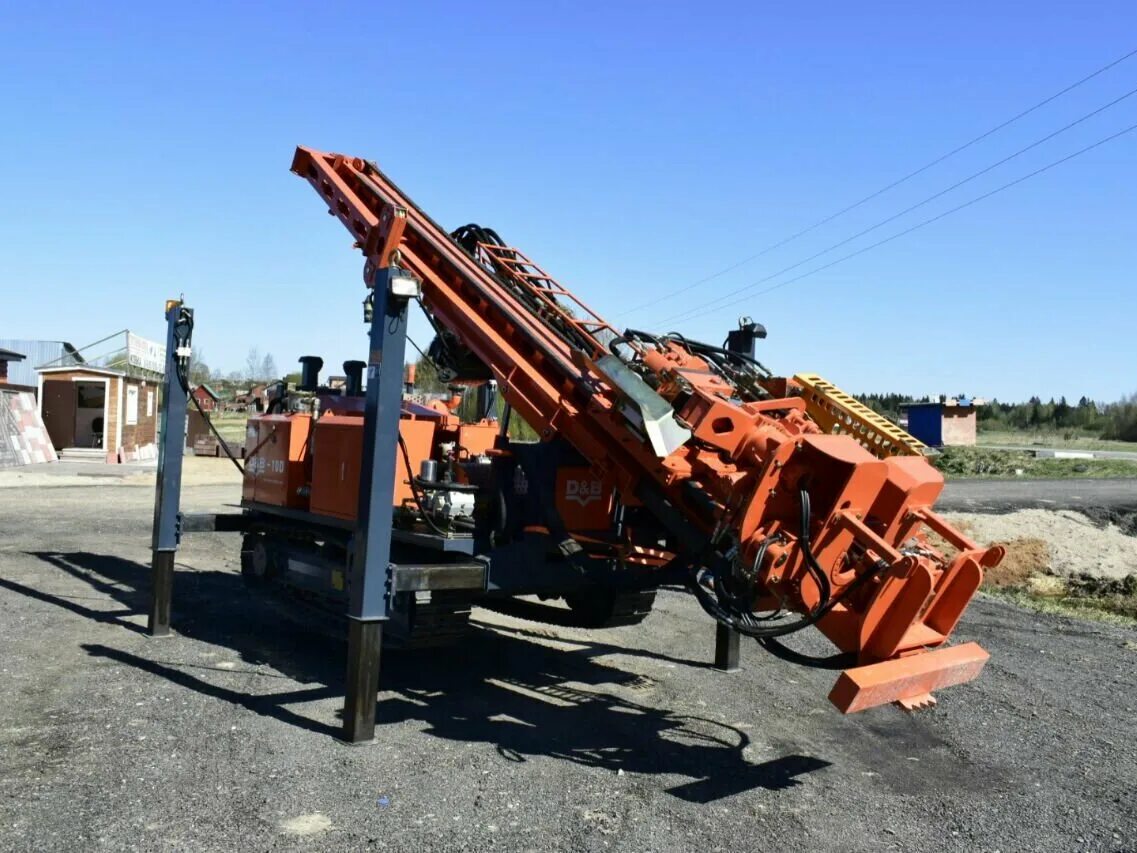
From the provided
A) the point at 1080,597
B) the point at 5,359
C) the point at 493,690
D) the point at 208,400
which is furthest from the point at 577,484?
the point at 5,359

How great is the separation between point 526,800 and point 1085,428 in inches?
2869

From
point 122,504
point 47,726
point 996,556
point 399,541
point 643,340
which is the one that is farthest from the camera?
point 122,504

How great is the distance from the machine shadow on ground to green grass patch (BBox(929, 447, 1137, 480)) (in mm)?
26791

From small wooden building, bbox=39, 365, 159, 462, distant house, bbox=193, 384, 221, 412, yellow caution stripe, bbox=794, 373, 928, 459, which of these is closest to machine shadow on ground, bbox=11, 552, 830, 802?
yellow caution stripe, bbox=794, 373, 928, 459

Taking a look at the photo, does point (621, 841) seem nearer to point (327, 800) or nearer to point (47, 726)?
point (327, 800)

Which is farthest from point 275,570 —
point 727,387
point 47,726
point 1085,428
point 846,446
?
point 1085,428

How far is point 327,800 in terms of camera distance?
16.4ft

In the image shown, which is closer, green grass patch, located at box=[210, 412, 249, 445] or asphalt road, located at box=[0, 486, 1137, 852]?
asphalt road, located at box=[0, 486, 1137, 852]

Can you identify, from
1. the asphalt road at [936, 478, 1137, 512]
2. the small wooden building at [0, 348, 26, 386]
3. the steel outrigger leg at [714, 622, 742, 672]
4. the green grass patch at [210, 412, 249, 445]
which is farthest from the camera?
the green grass patch at [210, 412, 249, 445]

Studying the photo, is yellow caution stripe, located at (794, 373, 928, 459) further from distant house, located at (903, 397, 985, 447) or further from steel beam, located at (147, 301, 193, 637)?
distant house, located at (903, 397, 985, 447)

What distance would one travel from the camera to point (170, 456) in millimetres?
8773

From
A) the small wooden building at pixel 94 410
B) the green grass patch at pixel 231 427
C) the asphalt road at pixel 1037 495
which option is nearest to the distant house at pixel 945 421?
the asphalt road at pixel 1037 495

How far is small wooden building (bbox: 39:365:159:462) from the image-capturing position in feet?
100.0

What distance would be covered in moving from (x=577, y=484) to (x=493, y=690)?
1730 mm
